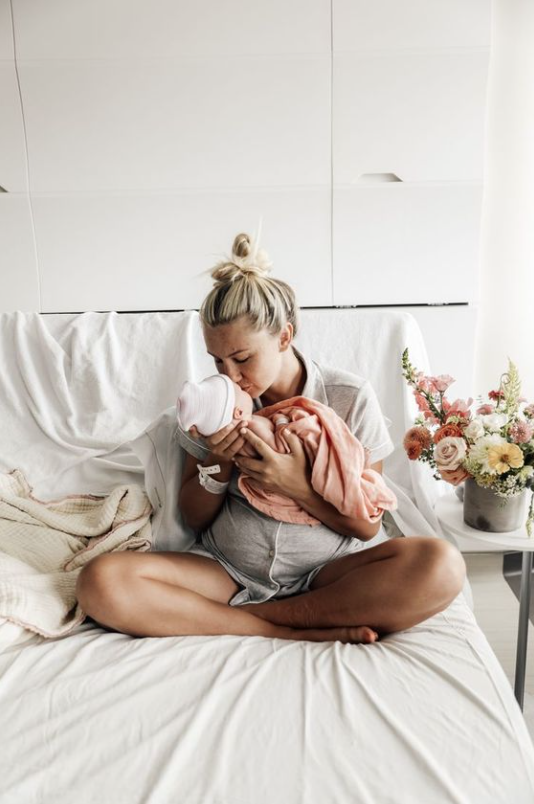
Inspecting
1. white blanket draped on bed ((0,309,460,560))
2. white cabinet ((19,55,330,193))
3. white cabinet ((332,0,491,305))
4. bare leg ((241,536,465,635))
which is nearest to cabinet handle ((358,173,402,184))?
white cabinet ((332,0,491,305))

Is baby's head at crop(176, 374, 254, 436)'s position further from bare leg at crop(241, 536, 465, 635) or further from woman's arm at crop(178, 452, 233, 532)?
bare leg at crop(241, 536, 465, 635)

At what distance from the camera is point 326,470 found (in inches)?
53.0

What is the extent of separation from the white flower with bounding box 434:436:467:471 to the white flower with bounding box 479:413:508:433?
0.20 ft

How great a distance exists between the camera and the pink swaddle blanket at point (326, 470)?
1.33 m

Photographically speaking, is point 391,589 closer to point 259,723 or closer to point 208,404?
point 259,723

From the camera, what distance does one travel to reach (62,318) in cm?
219

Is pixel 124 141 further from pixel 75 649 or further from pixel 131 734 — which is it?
pixel 131 734

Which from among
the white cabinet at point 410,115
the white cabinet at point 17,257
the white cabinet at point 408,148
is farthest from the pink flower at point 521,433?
the white cabinet at point 17,257

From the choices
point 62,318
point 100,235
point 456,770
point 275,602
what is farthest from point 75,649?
point 100,235

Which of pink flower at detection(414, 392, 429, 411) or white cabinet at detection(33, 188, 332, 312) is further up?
white cabinet at detection(33, 188, 332, 312)

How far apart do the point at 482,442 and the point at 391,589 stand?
392 mm

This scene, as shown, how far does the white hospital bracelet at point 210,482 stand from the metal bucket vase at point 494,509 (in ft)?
1.87

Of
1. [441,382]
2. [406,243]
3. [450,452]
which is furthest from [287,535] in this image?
[406,243]

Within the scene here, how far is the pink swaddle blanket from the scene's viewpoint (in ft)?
4.38
